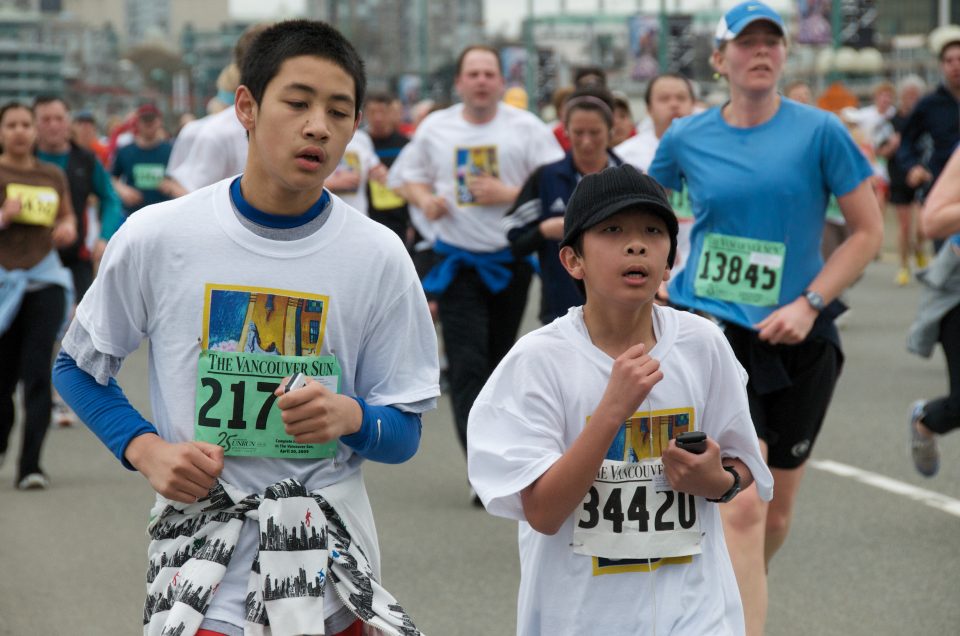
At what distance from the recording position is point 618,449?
369 cm

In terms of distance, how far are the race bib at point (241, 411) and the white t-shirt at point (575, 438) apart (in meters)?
0.39

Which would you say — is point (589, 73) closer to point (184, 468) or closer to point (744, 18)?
point (744, 18)

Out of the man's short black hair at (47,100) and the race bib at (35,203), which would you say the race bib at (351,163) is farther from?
the race bib at (35,203)

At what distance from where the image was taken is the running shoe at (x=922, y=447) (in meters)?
7.82

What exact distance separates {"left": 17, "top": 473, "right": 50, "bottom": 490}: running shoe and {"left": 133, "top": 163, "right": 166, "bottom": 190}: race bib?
27.1 feet

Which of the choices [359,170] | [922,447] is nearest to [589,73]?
[359,170]

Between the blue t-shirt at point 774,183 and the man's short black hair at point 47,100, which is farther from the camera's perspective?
the man's short black hair at point 47,100

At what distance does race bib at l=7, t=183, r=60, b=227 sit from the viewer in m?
9.54

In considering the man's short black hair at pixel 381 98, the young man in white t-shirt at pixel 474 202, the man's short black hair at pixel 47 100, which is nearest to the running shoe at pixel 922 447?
the young man in white t-shirt at pixel 474 202

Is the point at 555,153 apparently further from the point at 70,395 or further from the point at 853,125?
the point at 853,125

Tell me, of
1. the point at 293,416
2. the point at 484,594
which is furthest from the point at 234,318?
the point at 484,594

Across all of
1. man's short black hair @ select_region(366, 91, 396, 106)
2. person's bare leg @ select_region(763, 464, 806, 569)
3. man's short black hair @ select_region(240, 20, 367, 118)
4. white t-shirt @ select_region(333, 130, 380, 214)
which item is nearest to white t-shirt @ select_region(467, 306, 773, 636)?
man's short black hair @ select_region(240, 20, 367, 118)

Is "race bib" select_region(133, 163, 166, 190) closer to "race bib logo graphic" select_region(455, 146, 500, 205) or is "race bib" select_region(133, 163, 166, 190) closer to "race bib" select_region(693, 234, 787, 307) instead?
"race bib logo graphic" select_region(455, 146, 500, 205)

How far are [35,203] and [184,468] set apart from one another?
6678 millimetres
